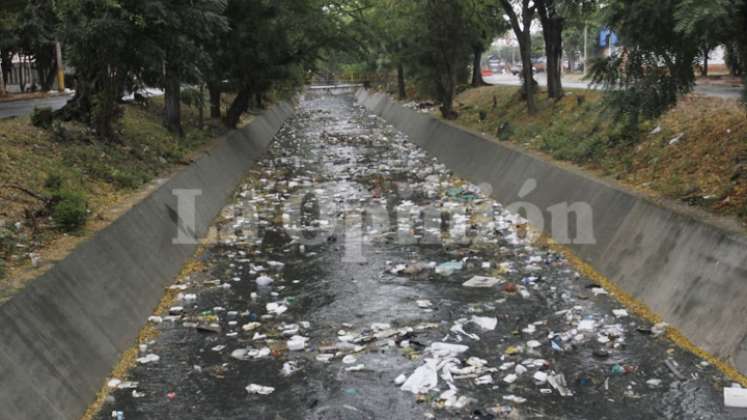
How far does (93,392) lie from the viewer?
6.40 metres

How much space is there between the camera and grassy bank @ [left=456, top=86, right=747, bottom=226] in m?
9.71

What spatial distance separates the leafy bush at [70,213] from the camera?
8.66 meters

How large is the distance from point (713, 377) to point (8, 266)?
6.31 metres

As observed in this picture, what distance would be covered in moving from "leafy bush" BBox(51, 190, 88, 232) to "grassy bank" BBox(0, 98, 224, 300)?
2 cm

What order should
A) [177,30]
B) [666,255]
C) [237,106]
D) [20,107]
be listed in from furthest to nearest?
[237,106]
[20,107]
[177,30]
[666,255]

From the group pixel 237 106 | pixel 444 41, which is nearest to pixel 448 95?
A: pixel 444 41

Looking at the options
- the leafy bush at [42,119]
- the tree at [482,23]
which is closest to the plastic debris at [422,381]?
the leafy bush at [42,119]

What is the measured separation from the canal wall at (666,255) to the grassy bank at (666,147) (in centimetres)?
45

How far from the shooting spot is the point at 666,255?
27.9 feet

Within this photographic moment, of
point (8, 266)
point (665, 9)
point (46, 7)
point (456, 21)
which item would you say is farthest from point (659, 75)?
point (456, 21)

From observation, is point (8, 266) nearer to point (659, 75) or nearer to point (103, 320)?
point (103, 320)

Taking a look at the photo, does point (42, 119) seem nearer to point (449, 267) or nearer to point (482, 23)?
point (449, 267)

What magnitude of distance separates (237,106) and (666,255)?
18115mm

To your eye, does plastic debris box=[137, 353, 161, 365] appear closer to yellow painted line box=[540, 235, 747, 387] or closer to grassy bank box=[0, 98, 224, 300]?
grassy bank box=[0, 98, 224, 300]
